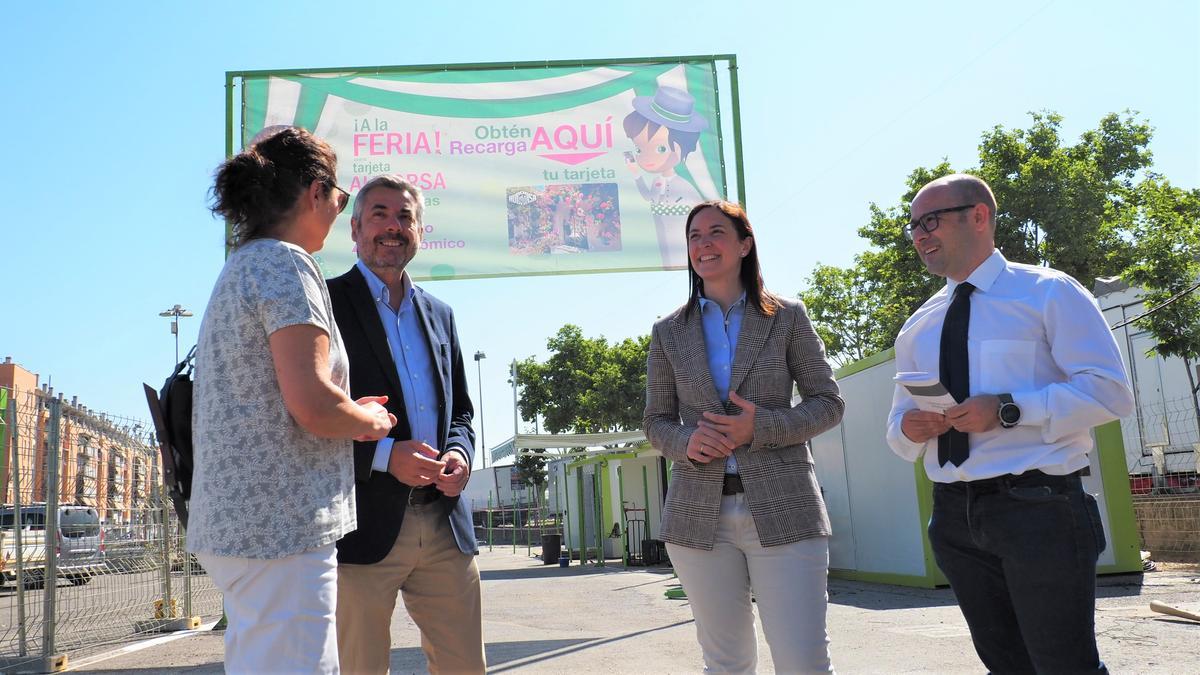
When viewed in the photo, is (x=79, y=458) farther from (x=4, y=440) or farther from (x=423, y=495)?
(x=423, y=495)

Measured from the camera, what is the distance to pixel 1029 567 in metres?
2.46

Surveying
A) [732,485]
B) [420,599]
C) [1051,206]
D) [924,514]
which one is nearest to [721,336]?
[732,485]

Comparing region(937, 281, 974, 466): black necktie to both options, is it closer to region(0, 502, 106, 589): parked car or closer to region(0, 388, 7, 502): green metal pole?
region(0, 388, 7, 502): green metal pole

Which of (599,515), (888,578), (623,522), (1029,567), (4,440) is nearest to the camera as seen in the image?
(1029,567)

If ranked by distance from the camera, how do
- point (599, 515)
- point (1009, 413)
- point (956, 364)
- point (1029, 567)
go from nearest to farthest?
point (1029, 567) < point (1009, 413) < point (956, 364) < point (599, 515)

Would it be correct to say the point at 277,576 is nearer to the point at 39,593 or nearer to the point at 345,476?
the point at 345,476

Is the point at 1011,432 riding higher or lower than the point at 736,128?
lower

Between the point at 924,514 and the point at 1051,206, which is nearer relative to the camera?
the point at 924,514

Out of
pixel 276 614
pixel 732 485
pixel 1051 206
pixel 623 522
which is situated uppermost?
pixel 1051 206

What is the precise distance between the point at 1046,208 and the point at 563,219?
20544mm

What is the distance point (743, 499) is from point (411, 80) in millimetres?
6206

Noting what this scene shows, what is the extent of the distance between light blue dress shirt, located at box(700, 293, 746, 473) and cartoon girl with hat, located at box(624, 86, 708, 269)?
182 inches

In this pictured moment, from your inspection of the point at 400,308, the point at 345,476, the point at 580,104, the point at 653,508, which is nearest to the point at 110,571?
the point at 580,104

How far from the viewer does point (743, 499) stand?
9.50 feet
